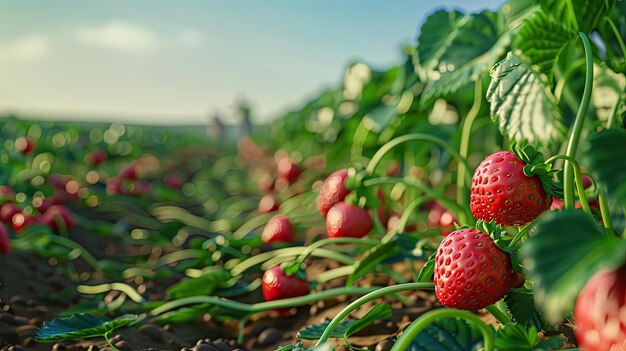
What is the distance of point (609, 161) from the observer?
75cm

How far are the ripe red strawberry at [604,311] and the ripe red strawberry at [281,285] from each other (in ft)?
2.79

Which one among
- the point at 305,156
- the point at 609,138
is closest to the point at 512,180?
the point at 609,138

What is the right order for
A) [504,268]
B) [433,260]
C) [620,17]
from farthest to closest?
1. [620,17]
2. [433,260]
3. [504,268]

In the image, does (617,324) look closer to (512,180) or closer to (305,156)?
(512,180)

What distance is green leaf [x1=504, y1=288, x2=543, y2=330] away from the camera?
1016 millimetres

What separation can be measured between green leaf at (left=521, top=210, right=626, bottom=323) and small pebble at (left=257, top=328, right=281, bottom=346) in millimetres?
941

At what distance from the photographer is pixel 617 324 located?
0.73 meters

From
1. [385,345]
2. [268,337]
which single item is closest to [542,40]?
[385,345]

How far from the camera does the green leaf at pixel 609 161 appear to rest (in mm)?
735

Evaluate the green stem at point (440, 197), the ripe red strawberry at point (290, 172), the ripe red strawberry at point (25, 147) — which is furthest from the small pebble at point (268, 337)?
the ripe red strawberry at point (25, 147)

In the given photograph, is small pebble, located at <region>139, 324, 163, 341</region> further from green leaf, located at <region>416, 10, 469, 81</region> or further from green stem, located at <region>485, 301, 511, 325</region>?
green leaf, located at <region>416, 10, 469, 81</region>

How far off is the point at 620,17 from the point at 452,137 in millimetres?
862

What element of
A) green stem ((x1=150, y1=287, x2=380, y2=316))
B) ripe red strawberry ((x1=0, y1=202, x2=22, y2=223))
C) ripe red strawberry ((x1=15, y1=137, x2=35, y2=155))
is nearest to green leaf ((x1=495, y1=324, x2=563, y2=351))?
green stem ((x1=150, y1=287, x2=380, y2=316))

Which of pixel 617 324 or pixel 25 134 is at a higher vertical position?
pixel 617 324
